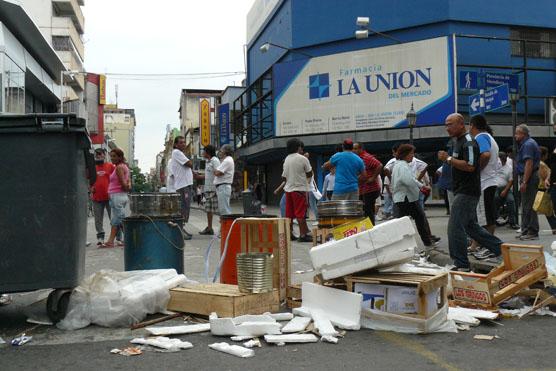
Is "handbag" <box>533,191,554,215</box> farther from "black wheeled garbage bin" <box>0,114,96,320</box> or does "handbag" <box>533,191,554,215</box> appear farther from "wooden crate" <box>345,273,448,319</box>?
"black wheeled garbage bin" <box>0,114,96,320</box>

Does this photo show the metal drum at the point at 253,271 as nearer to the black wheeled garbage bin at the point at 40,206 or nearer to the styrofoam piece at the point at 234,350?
the styrofoam piece at the point at 234,350

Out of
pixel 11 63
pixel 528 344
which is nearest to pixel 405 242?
pixel 528 344

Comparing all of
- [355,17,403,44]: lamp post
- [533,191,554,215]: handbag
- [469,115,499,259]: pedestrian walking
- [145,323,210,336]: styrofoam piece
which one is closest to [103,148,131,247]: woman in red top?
[145,323,210,336]: styrofoam piece

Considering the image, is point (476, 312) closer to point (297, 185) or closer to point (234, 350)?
point (234, 350)

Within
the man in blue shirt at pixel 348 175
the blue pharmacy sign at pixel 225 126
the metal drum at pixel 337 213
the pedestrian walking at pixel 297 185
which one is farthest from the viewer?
the blue pharmacy sign at pixel 225 126

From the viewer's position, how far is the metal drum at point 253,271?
4613mm

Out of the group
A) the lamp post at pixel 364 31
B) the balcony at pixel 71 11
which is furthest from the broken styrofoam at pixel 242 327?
the balcony at pixel 71 11

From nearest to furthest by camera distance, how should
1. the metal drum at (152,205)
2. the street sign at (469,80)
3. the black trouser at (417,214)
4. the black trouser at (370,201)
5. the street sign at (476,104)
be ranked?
1. the metal drum at (152,205)
2. the black trouser at (417,214)
3. the black trouser at (370,201)
4. the street sign at (476,104)
5. the street sign at (469,80)

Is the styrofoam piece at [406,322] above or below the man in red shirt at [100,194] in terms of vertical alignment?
below

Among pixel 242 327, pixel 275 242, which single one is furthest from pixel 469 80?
pixel 242 327

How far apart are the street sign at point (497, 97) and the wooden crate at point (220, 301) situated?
38.2 feet

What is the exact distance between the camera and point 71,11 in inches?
2489

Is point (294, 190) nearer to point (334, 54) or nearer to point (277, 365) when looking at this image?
point (277, 365)

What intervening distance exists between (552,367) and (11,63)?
22160mm
